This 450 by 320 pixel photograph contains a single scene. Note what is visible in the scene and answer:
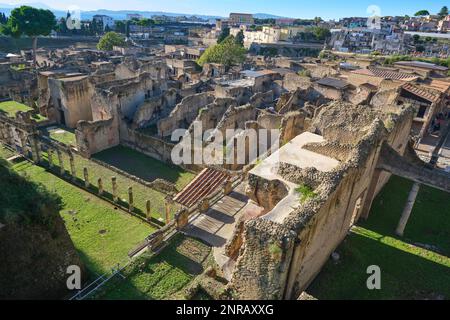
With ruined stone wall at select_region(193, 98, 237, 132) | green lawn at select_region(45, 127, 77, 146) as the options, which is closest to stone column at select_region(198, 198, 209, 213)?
A: ruined stone wall at select_region(193, 98, 237, 132)

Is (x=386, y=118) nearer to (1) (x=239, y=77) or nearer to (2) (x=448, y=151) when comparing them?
(2) (x=448, y=151)

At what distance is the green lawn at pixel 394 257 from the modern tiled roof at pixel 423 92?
16047 mm

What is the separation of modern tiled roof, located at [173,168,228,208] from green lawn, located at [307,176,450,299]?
834cm

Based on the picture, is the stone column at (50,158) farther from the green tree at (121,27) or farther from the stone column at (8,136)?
the green tree at (121,27)

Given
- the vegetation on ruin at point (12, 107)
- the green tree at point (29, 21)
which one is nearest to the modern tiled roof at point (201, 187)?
the vegetation on ruin at point (12, 107)

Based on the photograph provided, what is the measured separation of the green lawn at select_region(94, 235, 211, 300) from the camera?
519 inches

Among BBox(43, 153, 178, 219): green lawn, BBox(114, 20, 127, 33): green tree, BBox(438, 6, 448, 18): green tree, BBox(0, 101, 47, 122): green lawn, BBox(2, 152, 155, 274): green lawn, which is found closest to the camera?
BBox(2, 152, 155, 274): green lawn

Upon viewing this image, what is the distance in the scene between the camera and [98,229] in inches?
689

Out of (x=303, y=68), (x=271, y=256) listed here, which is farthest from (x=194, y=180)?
(x=303, y=68)

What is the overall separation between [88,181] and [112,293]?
10.4 metres

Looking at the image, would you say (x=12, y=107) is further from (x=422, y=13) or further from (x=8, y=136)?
(x=422, y=13)

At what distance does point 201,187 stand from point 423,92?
2694 cm

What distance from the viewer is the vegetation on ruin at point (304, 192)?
13078 millimetres

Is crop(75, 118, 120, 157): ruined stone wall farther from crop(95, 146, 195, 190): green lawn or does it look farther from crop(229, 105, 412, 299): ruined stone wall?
crop(229, 105, 412, 299): ruined stone wall
